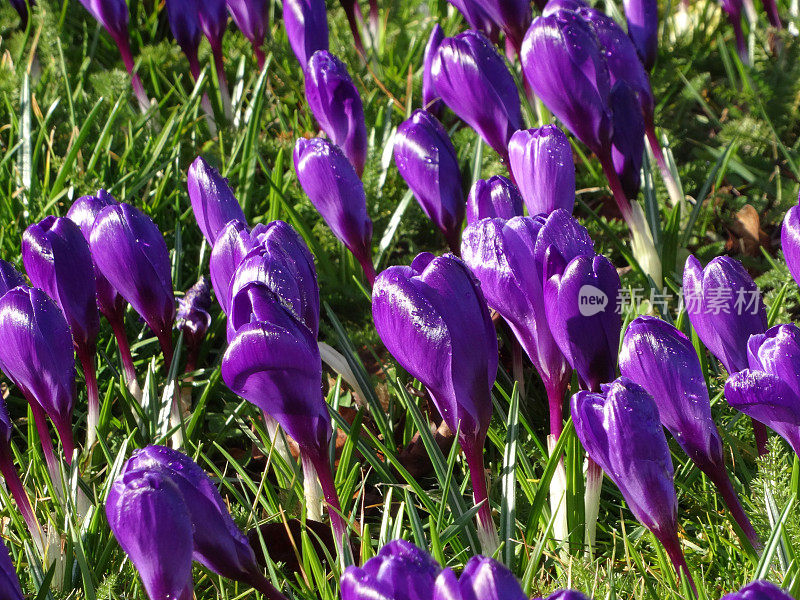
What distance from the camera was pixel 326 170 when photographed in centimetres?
192

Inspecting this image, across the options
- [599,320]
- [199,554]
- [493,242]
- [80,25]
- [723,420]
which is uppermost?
[80,25]

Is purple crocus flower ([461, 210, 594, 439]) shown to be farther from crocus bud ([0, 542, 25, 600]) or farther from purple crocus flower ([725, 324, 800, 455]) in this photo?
crocus bud ([0, 542, 25, 600])

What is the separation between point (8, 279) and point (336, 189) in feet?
2.23

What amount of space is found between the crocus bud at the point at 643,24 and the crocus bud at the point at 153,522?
6.58 feet

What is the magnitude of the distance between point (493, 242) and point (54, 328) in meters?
0.74

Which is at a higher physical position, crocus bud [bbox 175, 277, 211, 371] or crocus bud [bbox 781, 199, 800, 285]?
crocus bud [bbox 781, 199, 800, 285]

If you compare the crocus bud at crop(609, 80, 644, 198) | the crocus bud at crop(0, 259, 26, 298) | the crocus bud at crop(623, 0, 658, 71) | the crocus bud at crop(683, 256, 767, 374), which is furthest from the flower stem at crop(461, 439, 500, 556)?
the crocus bud at crop(623, 0, 658, 71)

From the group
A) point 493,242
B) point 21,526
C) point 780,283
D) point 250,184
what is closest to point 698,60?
point 780,283

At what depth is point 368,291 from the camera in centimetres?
218

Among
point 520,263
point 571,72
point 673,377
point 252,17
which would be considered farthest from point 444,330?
point 252,17

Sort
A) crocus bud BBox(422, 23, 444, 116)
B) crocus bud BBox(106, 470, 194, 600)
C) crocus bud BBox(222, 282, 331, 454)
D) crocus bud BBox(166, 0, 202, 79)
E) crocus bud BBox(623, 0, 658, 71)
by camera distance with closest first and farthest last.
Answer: crocus bud BBox(106, 470, 194, 600)
crocus bud BBox(222, 282, 331, 454)
crocus bud BBox(422, 23, 444, 116)
crocus bud BBox(623, 0, 658, 71)
crocus bud BBox(166, 0, 202, 79)

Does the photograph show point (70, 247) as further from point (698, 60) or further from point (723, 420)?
point (698, 60)

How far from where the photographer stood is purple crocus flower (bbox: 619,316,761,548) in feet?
4.19

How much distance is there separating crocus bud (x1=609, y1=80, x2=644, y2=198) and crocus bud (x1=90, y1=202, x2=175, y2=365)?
1033 mm
